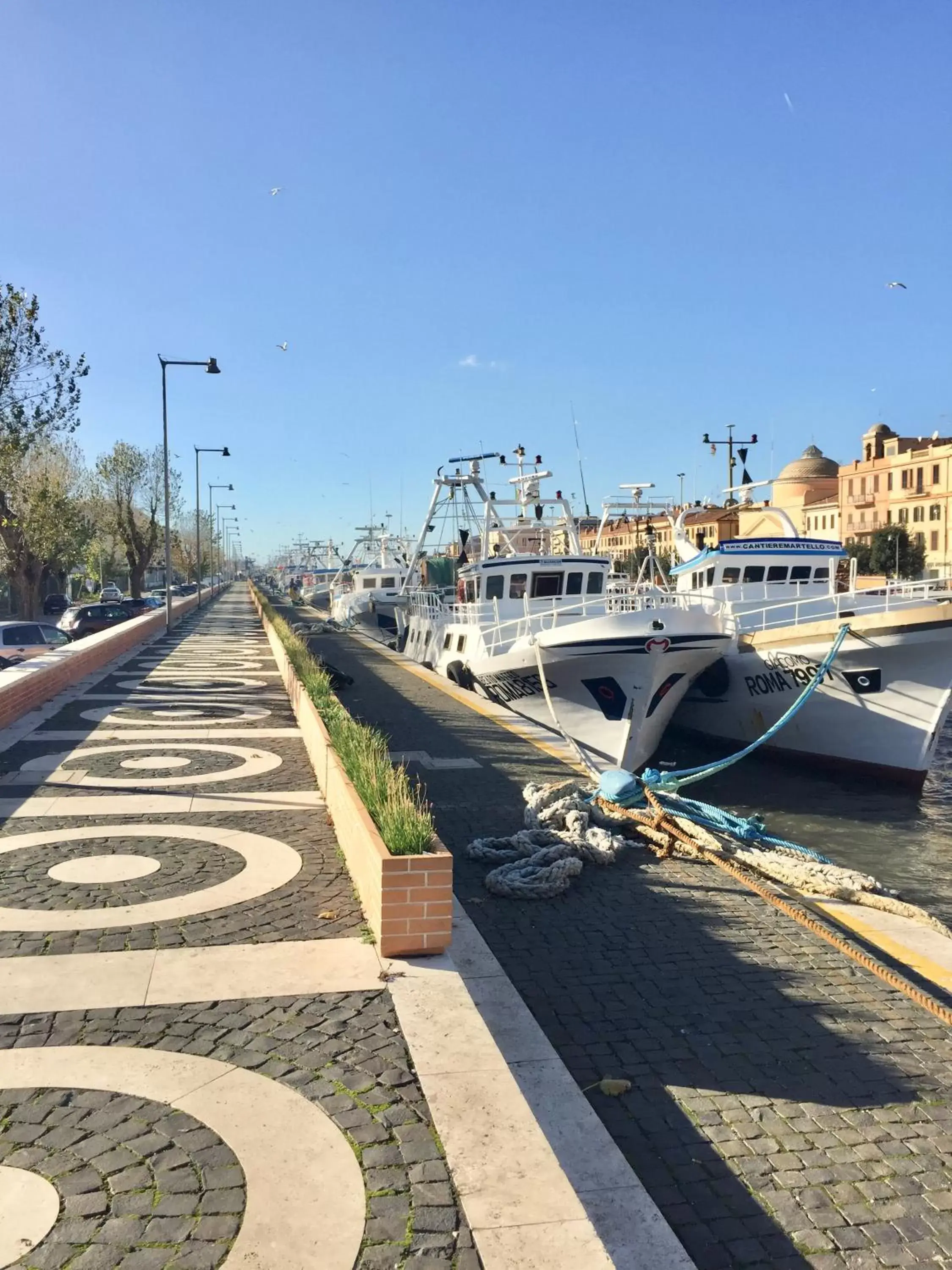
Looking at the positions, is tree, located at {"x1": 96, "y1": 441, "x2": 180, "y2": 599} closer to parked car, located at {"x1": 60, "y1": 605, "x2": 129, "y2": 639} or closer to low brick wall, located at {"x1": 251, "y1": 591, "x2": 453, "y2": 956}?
parked car, located at {"x1": 60, "y1": 605, "x2": 129, "y2": 639}

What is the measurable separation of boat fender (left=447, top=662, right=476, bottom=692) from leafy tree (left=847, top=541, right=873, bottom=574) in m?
49.5

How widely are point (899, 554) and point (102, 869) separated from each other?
215 feet

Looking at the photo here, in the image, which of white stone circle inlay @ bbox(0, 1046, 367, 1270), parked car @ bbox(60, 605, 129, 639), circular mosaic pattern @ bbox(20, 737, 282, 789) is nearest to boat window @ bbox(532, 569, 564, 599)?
circular mosaic pattern @ bbox(20, 737, 282, 789)

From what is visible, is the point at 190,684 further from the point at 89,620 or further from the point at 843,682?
the point at 89,620

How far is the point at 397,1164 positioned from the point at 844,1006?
3.06 meters

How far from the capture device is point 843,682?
18.3m

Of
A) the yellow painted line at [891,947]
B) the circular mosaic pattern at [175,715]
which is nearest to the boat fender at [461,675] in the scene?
the circular mosaic pattern at [175,715]

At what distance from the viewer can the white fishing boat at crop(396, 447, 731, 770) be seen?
17500mm

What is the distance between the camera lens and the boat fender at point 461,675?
76.6 ft

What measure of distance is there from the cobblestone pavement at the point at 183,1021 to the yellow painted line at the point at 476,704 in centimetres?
325

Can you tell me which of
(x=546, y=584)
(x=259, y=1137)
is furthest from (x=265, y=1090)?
(x=546, y=584)

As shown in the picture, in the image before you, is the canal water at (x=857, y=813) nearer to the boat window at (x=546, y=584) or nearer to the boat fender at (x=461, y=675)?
the boat window at (x=546, y=584)

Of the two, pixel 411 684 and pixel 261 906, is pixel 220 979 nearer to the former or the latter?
pixel 261 906

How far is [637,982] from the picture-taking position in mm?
6094
